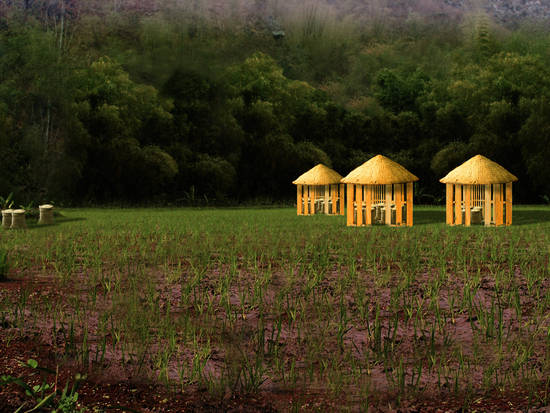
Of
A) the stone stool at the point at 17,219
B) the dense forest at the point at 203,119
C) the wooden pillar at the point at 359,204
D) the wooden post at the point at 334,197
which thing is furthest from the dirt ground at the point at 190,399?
the dense forest at the point at 203,119

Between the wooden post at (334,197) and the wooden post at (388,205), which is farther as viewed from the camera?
the wooden post at (334,197)

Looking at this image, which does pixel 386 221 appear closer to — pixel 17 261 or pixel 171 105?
pixel 17 261

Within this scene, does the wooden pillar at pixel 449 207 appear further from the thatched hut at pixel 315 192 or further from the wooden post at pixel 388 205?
the thatched hut at pixel 315 192

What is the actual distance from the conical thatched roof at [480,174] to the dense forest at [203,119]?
10.8 metres

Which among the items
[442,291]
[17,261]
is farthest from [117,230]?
[442,291]

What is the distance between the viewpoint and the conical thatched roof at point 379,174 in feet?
51.8

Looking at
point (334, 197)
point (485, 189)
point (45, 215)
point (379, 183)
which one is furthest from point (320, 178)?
point (45, 215)

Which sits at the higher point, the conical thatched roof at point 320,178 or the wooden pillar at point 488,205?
the conical thatched roof at point 320,178

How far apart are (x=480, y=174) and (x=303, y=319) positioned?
36.9 feet

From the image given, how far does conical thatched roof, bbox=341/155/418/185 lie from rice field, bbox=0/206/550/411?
16.2 feet

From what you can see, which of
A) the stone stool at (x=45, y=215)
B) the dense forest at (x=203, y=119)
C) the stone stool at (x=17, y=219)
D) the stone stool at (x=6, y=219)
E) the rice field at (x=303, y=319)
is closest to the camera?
the rice field at (x=303, y=319)

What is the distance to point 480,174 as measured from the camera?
15.6 metres

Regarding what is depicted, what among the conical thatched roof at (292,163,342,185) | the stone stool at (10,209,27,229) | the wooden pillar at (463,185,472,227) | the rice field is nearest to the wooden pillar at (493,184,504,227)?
the wooden pillar at (463,185,472,227)

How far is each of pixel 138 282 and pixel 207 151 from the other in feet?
69.3
